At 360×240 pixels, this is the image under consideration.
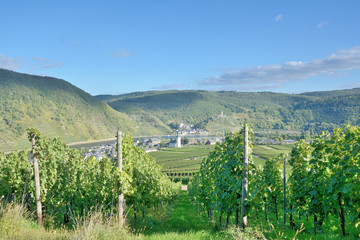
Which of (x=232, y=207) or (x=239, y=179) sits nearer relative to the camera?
(x=239, y=179)

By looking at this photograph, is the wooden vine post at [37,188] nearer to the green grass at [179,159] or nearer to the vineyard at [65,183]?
the vineyard at [65,183]

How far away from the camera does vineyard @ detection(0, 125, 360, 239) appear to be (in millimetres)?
6219

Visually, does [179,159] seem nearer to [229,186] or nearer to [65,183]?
[65,183]

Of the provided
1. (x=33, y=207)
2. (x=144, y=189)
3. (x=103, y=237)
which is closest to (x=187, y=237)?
(x=103, y=237)

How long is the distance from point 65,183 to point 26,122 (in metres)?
180

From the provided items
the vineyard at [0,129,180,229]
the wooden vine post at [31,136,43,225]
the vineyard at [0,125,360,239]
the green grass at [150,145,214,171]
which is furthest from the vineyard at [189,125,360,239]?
the green grass at [150,145,214,171]

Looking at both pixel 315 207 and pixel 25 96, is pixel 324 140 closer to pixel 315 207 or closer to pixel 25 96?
pixel 315 207

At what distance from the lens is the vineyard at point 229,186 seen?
622cm

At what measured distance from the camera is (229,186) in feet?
26.9

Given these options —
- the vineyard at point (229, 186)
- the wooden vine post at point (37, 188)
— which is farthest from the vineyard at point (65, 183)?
the wooden vine post at point (37, 188)

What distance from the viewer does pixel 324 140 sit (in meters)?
8.04

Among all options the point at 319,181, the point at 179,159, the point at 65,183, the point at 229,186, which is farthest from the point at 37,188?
the point at 179,159

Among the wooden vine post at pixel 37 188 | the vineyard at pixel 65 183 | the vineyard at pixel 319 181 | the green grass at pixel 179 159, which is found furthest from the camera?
the green grass at pixel 179 159

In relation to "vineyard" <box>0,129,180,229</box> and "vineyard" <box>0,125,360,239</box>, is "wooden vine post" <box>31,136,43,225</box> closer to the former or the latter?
"vineyard" <box>0,125,360,239</box>
